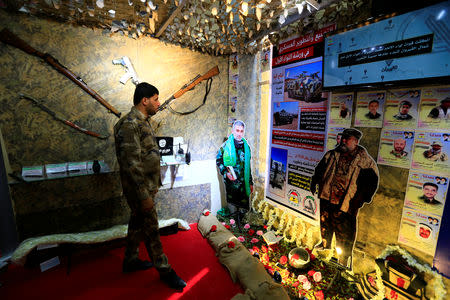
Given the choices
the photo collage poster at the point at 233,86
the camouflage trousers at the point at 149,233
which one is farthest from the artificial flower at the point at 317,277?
the photo collage poster at the point at 233,86

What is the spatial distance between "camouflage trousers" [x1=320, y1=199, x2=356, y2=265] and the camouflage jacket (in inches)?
73.7

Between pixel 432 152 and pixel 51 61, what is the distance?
3738mm

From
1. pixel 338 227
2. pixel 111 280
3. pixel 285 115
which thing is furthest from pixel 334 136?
pixel 111 280

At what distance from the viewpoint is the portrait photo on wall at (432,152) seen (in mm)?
1430

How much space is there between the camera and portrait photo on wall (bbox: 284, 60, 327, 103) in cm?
215

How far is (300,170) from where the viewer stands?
243 cm

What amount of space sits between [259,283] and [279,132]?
1756 mm

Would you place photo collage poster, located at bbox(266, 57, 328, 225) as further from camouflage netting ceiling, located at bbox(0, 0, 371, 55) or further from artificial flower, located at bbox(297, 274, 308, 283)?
artificial flower, located at bbox(297, 274, 308, 283)

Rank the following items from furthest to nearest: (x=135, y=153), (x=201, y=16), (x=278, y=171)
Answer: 1. (x=278, y=171)
2. (x=201, y=16)
3. (x=135, y=153)

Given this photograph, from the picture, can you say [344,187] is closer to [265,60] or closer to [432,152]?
[432,152]

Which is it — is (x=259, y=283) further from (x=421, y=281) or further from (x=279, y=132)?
(x=279, y=132)

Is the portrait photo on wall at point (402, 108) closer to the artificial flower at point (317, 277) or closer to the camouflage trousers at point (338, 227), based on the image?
the camouflage trousers at point (338, 227)

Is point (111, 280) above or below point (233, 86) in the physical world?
below

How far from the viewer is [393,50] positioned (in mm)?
1465
